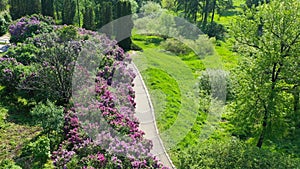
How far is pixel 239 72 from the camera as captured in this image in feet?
45.5

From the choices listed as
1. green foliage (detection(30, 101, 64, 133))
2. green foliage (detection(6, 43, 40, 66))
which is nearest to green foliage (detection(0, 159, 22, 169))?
green foliage (detection(30, 101, 64, 133))

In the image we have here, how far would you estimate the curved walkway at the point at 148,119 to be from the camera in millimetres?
12992

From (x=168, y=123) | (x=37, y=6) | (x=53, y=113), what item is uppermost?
(x=37, y=6)

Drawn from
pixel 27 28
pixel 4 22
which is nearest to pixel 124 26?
pixel 27 28

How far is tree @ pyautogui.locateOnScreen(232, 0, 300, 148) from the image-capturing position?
40.6 ft

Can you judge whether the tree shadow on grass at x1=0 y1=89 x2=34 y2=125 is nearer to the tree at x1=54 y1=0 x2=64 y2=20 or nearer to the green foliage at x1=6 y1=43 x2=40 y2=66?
the green foliage at x1=6 y1=43 x2=40 y2=66

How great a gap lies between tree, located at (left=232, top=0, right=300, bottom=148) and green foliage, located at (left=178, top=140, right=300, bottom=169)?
1.79m

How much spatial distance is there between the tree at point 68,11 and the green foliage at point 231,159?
21.9 metres

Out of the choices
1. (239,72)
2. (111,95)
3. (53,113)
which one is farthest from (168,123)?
(53,113)

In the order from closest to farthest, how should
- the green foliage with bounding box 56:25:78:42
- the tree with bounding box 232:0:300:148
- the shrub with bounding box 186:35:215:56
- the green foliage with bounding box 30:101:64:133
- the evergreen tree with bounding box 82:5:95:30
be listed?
the green foliage with bounding box 30:101:64:133 < the tree with bounding box 232:0:300:148 < the green foliage with bounding box 56:25:78:42 < the shrub with bounding box 186:35:215:56 < the evergreen tree with bounding box 82:5:95:30

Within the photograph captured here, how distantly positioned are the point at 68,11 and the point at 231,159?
2306 centimetres

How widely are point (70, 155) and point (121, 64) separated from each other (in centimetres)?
768

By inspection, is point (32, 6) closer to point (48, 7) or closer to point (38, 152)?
point (48, 7)

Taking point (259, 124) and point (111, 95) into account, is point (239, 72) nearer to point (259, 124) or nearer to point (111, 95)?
point (259, 124)
